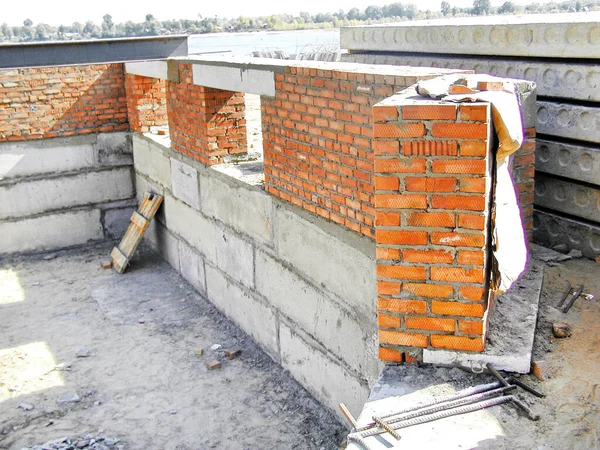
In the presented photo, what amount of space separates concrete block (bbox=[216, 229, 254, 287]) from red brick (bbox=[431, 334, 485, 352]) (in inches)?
123

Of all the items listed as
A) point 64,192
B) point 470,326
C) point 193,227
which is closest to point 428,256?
point 470,326

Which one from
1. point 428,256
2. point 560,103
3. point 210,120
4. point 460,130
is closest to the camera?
point 460,130

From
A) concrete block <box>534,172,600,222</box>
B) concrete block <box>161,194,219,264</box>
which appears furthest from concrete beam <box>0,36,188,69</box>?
concrete block <box>534,172,600,222</box>

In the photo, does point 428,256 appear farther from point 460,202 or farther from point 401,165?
point 401,165

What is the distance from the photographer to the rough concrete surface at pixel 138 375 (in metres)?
5.44

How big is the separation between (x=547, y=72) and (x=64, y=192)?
280 inches

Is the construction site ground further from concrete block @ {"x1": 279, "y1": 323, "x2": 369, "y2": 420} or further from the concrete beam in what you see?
the concrete beam

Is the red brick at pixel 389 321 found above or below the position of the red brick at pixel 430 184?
below

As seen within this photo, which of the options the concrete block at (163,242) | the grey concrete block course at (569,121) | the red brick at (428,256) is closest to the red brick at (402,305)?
the red brick at (428,256)

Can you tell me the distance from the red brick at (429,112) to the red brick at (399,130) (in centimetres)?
4

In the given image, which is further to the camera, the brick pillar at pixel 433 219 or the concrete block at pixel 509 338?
the concrete block at pixel 509 338

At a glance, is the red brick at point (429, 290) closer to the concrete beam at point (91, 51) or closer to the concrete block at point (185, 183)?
the concrete block at point (185, 183)

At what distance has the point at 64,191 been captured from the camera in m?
9.84

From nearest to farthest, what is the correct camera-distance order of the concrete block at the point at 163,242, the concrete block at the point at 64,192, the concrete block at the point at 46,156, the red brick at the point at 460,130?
the red brick at the point at 460,130
the concrete block at the point at 163,242
the concrete block at the point at 46,156
the concrete block at the point at 64,192
